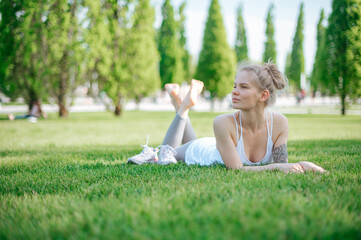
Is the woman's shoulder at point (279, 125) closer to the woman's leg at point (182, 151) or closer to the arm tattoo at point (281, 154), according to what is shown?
the arm tattoo at point (281, 154)

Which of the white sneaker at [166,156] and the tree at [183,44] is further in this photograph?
the tree at [183,44]

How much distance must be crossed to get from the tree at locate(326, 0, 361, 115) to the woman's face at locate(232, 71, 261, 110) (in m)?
13.9

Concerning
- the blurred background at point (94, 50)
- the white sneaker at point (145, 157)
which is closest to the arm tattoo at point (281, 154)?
the white sneaker at point (145, 157)

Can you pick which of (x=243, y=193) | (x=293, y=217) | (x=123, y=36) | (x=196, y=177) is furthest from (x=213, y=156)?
(x=123, y=36)

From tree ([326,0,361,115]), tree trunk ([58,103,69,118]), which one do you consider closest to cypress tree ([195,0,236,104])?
tree ([326,0,361,115])

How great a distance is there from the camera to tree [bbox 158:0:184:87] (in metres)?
34.0

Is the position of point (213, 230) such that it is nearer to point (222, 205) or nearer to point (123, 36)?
point (222, 205)

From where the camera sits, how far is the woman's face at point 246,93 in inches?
117

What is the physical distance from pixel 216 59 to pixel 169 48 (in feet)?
41.4

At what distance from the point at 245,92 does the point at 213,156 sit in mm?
1002

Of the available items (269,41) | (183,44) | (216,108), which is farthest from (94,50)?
(269,41)

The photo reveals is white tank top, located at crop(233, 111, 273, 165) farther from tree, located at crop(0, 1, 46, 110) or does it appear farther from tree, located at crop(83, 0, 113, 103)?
tree, located at crop(0, 1, 46, 110)

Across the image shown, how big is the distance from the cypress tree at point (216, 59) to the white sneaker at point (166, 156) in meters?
20.0

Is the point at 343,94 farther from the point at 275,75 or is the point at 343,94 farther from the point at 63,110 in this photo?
the point at 63,110
